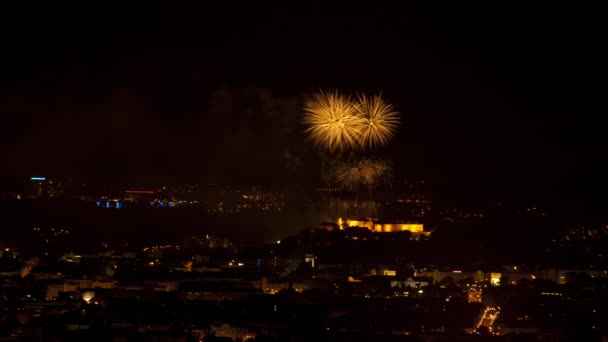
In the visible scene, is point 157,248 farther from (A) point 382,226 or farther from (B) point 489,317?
(B) point 489,317

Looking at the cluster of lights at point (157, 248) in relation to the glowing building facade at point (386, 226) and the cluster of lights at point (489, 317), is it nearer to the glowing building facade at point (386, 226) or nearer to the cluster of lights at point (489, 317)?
the glowing building facade at point (386, 226)

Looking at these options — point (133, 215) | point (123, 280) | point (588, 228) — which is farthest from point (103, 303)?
point (133, 215)

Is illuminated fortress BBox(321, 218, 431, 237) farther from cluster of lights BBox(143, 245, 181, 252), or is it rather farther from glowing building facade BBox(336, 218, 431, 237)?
cluster of lights BBox(143, 245, 181, 252)

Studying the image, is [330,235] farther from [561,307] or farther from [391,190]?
[561,307]

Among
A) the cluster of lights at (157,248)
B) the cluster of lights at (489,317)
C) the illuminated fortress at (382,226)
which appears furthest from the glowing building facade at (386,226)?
the cluster of lights at (489,317)

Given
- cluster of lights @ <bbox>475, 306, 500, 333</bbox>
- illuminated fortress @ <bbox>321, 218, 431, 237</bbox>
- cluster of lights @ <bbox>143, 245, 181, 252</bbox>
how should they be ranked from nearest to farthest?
cluster of lights @ <bbox>475, 306, 500, 333</bbox>
illuminated fortress @ <bbox>321, 218, 431, 237</bbox>
cluster of lights @ <bbox>143, 245, 181, 252</bbox>

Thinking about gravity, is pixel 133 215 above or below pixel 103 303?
above

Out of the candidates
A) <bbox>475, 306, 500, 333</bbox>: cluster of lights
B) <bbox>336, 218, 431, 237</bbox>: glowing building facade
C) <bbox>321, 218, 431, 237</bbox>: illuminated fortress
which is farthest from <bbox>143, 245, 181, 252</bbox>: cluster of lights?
<bbox>475, 306, 500, 333</bbox>: cluster of lights

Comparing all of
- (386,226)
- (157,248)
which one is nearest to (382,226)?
(386,226)
